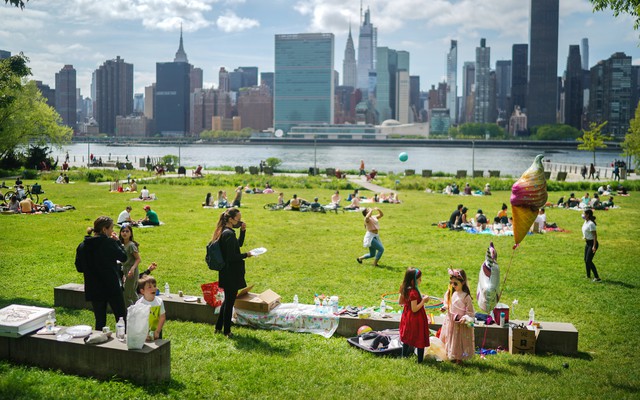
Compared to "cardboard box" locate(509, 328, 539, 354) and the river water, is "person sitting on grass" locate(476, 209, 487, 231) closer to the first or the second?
"cardboard box" locate(509, 328, 539, 354)

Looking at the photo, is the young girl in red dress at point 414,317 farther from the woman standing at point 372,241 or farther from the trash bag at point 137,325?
the woman standing at point 372,241

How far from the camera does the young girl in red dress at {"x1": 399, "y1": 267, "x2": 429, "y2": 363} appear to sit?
8336 mm

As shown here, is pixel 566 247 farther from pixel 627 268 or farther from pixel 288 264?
pixel 288 264

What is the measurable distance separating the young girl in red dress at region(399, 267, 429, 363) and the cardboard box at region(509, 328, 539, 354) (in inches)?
60.0

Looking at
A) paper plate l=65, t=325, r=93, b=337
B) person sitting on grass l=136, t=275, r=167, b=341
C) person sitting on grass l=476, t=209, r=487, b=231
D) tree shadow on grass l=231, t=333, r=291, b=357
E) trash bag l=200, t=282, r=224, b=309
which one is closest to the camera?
paper plate l=65, t=325, r=93, b=337

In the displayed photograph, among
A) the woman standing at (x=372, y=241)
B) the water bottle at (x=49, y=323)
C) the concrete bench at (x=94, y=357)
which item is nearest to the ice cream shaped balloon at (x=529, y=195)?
the woman standing at (x=372, y=241)

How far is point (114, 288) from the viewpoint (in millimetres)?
8508

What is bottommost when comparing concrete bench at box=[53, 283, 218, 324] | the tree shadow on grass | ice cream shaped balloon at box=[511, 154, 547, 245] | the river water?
the tree shadow on grass

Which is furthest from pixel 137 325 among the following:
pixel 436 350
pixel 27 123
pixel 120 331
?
pixel 27 123

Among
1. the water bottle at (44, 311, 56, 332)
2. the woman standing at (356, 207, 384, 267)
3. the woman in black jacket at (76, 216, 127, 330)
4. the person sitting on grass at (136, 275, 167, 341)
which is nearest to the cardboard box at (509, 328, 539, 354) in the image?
the person sitting on grass at (136, 275, 167, 341)

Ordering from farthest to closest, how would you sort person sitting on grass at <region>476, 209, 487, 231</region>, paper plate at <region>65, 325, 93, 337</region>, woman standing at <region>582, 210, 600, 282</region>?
1. person sitting on grass at <region>476, 209, 487, 231</region>
2. woman standing at <region>582, 210, 600, 282</region>
3. paper plate at <region>65, 325, 93, 337</region>

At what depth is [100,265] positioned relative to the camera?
8367mm

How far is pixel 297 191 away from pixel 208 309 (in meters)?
27.5

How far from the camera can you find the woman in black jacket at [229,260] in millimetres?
8984
